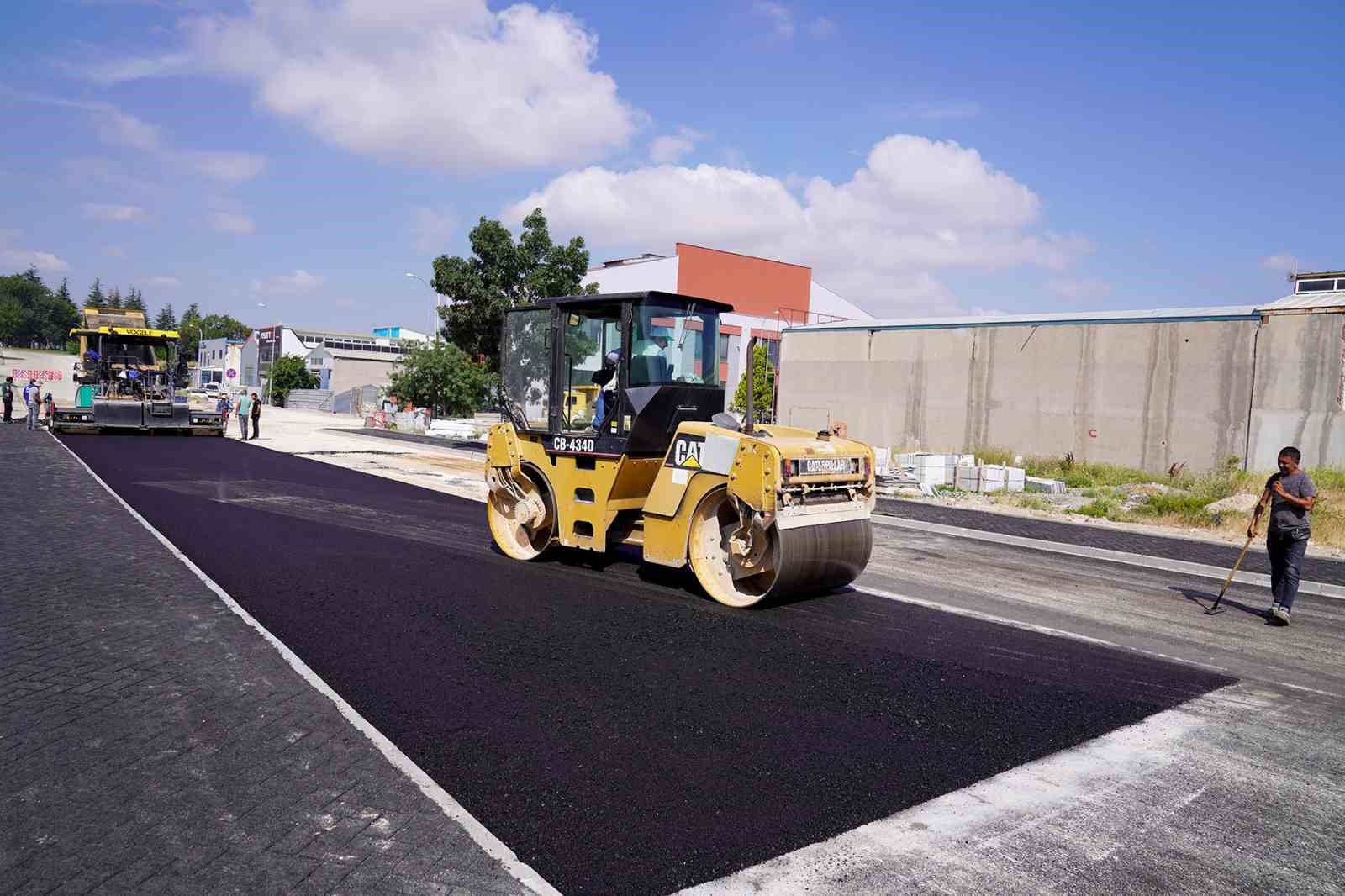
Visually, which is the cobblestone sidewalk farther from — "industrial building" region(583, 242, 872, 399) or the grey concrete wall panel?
"industrial building" region(583, 242, 872, 399)

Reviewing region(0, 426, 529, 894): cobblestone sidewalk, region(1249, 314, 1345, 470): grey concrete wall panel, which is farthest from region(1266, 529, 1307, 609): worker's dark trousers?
region(1249, 314, 1345, 470): grey concrete wall panel

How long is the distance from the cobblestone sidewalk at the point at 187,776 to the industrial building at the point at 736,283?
136 ft

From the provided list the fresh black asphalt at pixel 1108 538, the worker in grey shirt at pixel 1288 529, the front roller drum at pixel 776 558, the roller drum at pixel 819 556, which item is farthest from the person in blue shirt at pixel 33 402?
the worker in grey shirt at pixel 1288 529

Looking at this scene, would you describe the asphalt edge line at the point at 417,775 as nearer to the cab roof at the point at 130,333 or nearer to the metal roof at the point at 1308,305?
the metal roof at the point at 1308,305

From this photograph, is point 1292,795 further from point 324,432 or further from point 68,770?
point 324,432

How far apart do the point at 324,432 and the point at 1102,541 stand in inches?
1173

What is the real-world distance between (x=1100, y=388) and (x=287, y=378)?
61.4 metres

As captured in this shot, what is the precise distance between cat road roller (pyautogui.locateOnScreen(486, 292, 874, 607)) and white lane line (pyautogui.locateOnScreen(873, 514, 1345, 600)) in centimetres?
549

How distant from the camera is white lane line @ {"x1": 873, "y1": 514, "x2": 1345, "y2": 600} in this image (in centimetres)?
1059

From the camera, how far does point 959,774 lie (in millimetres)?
4605

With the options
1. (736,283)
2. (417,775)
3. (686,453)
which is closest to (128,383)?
(686,453)

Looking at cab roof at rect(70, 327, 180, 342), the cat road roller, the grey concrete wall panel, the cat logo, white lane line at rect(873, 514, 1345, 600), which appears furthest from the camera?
Answer: cab roof at rect(70, 327, 180, 342)

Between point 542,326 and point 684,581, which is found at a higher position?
point 542,326

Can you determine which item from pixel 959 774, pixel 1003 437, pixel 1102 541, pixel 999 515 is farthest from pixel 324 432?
pixel 959 774
